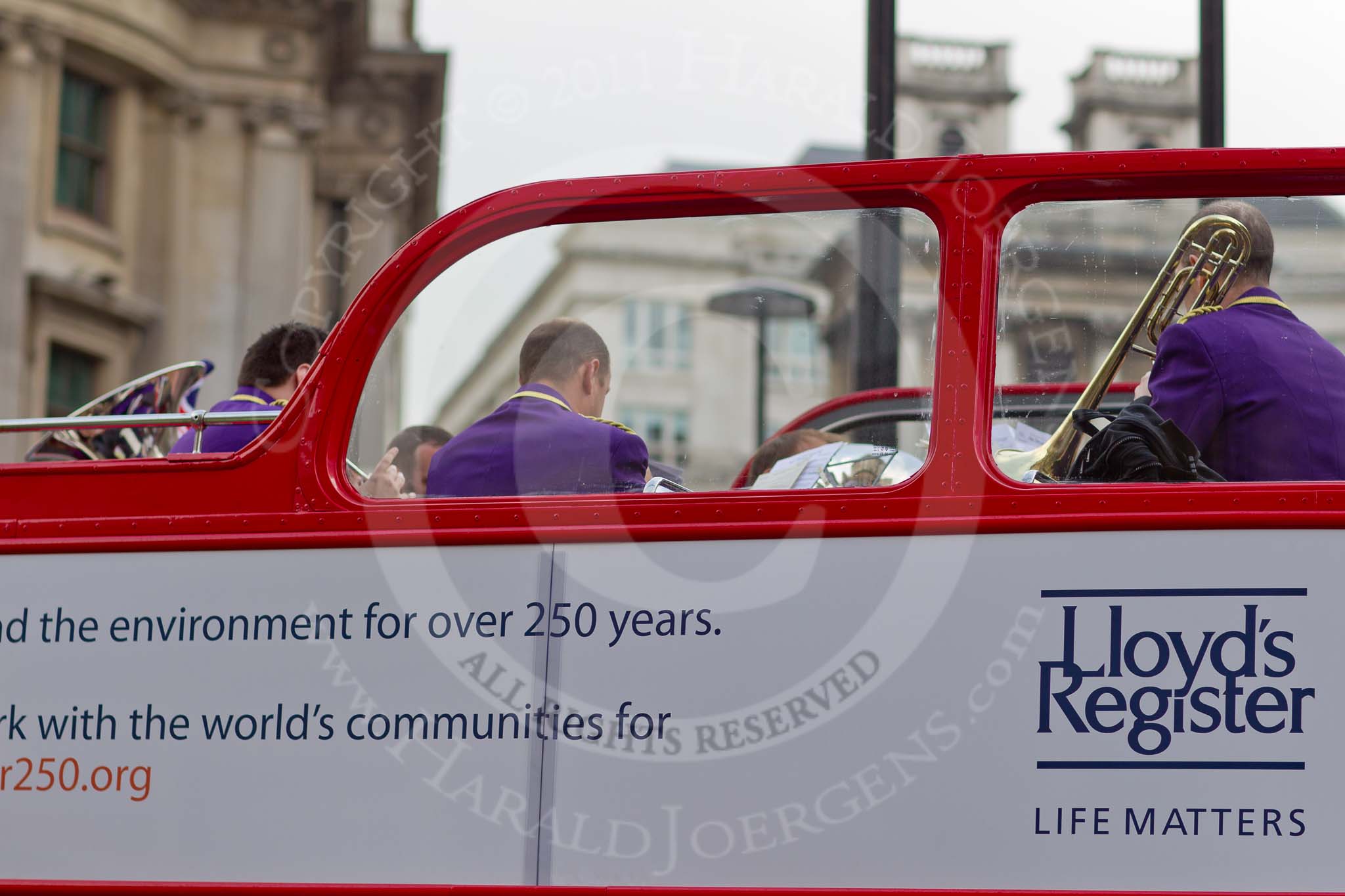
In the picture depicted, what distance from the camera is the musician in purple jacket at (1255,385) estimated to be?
10.0 feet

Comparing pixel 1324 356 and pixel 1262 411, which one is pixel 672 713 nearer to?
pixel 1262 411

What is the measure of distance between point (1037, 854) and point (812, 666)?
1.82ft

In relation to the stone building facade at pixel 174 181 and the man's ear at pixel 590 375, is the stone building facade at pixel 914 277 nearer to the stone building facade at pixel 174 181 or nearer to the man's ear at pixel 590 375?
the man's ear at pixel 590 375

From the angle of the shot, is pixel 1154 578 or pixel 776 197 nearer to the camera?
pixel 1154 578

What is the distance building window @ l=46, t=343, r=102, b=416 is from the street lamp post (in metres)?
12.1

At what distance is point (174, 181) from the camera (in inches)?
848

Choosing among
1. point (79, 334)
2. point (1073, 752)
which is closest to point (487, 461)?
point (1073, 752)

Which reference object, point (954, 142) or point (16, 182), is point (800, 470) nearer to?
point (16, 182)

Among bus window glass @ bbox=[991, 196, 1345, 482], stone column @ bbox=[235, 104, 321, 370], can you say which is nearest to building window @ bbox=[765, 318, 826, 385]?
stone column @ bbox=[235, 104, 321, 370]

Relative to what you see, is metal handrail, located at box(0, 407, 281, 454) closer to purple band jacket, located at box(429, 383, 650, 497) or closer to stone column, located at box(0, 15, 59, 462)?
purple band jacket, located at box(429, 383, 650, 497)

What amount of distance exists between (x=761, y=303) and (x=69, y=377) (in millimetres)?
15845

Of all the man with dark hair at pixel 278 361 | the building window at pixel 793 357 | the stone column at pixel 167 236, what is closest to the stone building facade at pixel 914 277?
the man with dark hair at pixel 278 361

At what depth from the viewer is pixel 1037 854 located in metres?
2.83

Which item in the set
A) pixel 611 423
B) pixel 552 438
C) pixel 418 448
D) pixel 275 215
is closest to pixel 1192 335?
pixel 611 423
